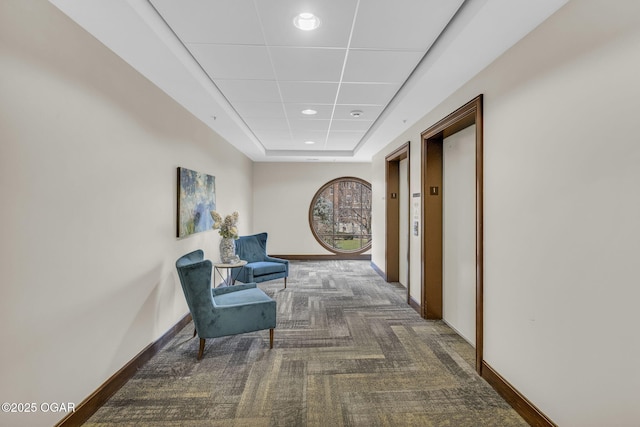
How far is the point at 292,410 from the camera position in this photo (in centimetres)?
190

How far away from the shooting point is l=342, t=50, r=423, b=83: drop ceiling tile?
2260 millimetres

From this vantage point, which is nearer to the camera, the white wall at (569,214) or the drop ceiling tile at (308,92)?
the white wall at (569,214)

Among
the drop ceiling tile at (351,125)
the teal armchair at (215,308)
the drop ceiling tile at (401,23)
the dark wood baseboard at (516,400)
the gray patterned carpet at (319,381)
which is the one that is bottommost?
the gray patterned carpet at (319,381)

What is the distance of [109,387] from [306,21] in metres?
2.59

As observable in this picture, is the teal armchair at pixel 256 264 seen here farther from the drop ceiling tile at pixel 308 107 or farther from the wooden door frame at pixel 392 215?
the drop ceiling tile at pixel 308 107

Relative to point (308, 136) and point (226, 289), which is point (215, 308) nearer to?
point (226, 289)

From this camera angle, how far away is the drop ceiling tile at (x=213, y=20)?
5.57ft

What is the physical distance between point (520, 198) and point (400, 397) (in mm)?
1457

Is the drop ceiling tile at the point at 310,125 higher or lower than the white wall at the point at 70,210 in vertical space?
higher

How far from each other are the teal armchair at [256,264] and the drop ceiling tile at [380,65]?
110 inches

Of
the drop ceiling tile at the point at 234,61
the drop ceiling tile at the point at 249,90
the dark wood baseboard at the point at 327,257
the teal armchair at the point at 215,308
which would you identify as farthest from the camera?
the dark wood baseboard at the point at 327,257

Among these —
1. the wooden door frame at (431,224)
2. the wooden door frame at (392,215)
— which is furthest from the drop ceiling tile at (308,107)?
the wooden door frame at (392,215)

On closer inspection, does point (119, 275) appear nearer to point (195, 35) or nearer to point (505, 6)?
point (195, 35)

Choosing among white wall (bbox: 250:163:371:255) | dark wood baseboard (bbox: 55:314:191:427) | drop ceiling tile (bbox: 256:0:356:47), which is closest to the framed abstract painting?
dark wood baseboard (bbox: 55:314:191:427)
